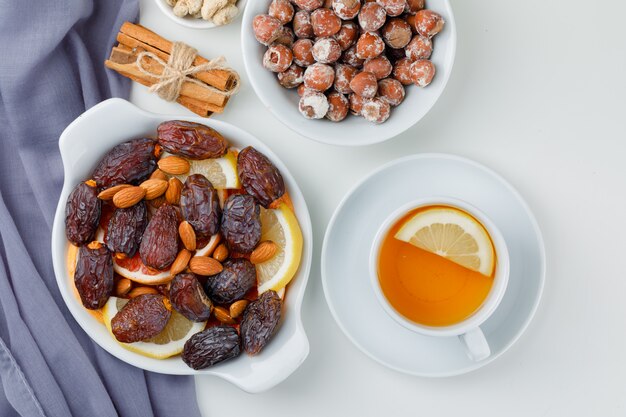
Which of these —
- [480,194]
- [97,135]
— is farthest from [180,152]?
[480,194]

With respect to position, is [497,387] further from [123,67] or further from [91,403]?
[123,67]

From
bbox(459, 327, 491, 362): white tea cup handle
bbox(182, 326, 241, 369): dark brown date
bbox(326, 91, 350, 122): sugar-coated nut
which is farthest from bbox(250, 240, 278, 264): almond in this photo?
bbox(459, 327, 491, 362): white tea cup handle

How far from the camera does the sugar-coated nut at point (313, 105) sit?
3.69 feet

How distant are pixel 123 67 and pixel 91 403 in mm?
569

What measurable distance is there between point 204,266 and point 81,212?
21 cm

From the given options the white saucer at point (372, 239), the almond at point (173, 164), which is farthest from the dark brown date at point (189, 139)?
the white saucer at point (372, 239)

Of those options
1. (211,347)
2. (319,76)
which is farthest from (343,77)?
(211,347)

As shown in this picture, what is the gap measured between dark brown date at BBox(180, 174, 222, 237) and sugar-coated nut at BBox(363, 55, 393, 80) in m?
0.31

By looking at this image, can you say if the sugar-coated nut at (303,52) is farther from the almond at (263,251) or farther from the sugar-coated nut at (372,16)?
the almond at (263,251)

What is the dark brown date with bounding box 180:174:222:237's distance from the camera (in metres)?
1.14

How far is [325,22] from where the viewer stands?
1.12 meters

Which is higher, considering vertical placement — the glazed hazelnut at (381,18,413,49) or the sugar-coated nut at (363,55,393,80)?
the glazed hazelnut at (381,18,413,49)

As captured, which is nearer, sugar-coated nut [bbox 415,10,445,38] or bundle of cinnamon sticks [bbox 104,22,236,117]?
sugar-coated nut [bbox 415,10,445,38]

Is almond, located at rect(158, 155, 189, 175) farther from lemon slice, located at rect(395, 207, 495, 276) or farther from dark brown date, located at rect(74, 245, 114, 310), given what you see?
lemon slice, located at rect(395, 207, 495, 276)
